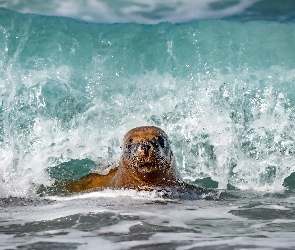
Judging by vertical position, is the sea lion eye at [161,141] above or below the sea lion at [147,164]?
above

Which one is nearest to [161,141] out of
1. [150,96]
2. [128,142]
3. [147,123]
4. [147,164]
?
[128,142]

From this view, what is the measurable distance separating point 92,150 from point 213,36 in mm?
11427

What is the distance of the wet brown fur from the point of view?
677 cm

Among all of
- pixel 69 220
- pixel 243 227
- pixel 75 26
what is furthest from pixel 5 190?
pixel 75 26

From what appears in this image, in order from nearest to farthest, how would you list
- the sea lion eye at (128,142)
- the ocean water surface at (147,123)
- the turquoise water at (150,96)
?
the ocean water surface at (147,123) < the sea lion eye at (128,142) < the turquoise water at (150,96)

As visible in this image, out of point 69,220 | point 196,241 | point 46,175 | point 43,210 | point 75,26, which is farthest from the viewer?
point 75,26

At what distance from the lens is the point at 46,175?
908 cm

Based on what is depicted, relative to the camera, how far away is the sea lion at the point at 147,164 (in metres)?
6.77

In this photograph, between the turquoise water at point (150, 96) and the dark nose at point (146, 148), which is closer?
the dark nose at point (146, 148)

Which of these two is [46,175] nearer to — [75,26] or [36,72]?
[36,72]

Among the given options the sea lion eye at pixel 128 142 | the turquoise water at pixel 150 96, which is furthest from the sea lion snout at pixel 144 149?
the turquoise water at pixel 150 96

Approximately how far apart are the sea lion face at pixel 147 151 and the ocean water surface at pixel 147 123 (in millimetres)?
424

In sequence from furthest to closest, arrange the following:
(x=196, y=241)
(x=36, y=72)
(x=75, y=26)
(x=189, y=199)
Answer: (x=75, y=26)
(x=36, y=72)
(x=189, y=199)
(x=196, y=241)

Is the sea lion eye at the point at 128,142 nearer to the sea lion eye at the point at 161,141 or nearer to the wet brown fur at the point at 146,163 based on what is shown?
the wet brown fur at the point at 146,163
